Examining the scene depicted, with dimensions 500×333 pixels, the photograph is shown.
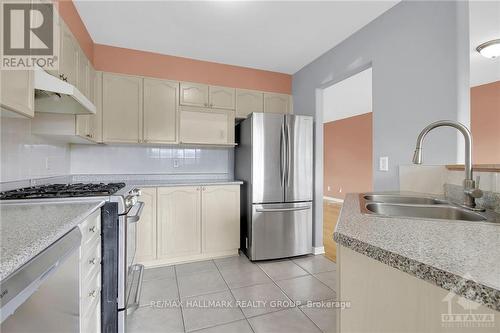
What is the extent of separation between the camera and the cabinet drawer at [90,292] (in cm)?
106

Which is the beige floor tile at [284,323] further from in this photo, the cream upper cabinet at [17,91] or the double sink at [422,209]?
the cream upper cabinet at [17,91]

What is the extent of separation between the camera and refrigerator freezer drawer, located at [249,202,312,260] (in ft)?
8.66

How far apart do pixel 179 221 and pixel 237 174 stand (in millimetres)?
994

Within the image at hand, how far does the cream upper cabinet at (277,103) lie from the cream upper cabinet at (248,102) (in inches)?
3.2

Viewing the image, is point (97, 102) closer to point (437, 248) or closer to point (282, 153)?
point (282, 153)

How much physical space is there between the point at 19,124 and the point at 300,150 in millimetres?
2559

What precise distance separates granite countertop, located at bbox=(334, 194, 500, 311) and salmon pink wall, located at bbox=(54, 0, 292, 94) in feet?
8.75

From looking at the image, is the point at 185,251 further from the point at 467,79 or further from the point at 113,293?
the point at 467,79

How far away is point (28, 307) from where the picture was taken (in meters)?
0.71

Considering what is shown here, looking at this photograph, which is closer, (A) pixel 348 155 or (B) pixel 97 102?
(B) pixel 97 102

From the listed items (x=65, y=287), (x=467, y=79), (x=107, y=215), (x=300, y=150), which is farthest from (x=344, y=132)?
(x=65, y=287)

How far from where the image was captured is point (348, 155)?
20.3ft

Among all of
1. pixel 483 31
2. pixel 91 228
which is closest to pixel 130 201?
pixel 91 228

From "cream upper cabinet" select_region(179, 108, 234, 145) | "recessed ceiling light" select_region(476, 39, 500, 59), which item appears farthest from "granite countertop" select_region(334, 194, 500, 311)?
"recessed ceiling light" select_region(476, 39, 500, 59)
